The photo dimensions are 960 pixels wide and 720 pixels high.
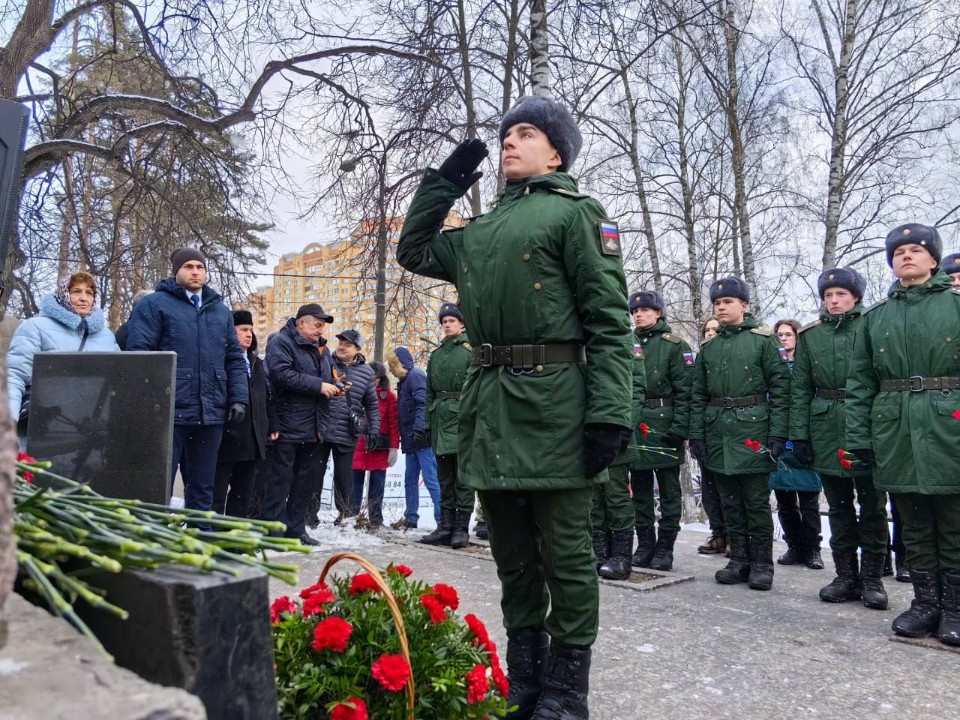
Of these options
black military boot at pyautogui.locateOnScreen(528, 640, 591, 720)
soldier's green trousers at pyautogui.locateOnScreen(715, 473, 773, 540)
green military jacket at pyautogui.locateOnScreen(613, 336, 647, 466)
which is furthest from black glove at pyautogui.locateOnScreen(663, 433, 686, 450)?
black military boot at pyautogui.locateOnScreen(528, 640, 591, 720)

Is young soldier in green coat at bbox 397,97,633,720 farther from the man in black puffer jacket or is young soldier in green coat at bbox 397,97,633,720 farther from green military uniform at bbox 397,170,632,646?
the man in black puffer jacket

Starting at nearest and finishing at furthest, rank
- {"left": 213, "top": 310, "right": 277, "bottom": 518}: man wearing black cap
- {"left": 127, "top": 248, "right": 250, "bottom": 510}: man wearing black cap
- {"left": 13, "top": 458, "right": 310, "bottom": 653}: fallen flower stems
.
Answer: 1. {"left": 13, "top": 458, "right": 310, "bottom": 653}: fallen flower stems
2. {"left": 127, "top": 248, "right": 250, "bottom": 510}: man wearing black cap
3. {"left": 213, "top": 310, "right": 277, "bottom": 518}: man wearing black cap

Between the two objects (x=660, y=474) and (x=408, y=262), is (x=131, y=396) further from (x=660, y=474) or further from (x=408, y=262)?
(x=660, y=474)

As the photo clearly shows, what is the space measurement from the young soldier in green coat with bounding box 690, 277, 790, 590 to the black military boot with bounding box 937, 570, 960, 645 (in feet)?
4.80

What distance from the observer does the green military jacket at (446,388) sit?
7.30 m

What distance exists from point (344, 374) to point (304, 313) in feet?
5.12

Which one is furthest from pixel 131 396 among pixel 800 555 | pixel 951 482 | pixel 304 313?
pixel 800 555

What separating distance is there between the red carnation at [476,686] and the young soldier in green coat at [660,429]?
4.52 metres

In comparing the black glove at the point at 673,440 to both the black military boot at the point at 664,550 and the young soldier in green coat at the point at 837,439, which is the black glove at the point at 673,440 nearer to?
the black military boot at the point at 664,550

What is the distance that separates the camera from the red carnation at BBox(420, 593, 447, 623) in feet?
7.17

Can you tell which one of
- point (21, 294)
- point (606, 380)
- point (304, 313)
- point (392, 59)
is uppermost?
point (392, 59)

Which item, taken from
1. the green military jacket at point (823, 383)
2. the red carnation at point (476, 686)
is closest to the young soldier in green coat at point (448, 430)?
the green military jacket at point (823, 383)

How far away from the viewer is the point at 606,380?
107 inches

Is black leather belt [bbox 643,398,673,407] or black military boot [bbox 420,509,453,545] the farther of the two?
black military boot [bbox 420,509,453,545]
